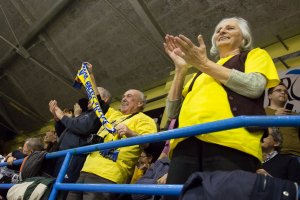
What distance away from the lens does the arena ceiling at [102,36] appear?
4.40 m

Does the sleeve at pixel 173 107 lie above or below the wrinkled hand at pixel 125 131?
below

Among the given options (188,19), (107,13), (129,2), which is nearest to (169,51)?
(188,19)

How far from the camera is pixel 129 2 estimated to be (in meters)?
5.18

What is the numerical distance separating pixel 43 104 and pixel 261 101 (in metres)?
7.40

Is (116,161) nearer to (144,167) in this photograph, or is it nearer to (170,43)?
(144,167)

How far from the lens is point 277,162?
216 centimetres

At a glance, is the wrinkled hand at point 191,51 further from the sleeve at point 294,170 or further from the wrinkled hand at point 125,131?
the sleeve at point 294,170

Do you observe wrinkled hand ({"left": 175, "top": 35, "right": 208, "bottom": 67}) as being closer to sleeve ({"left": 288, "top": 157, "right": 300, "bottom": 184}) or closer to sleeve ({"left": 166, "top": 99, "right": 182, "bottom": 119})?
sleeve ({"left": 166, "top": 99, "right": 182, "bottom": 119})

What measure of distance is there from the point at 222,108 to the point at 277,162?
1.07m

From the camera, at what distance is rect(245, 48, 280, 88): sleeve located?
1361 millimetres

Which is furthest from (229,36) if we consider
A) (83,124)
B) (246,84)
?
(83,124)

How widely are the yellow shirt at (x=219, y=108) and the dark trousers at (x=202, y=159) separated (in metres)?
0.02

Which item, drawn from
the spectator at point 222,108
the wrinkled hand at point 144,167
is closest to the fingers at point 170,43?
the spectator at point 222,108

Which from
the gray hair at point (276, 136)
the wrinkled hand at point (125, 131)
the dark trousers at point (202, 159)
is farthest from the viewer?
the gray hair at point (276, 136)
